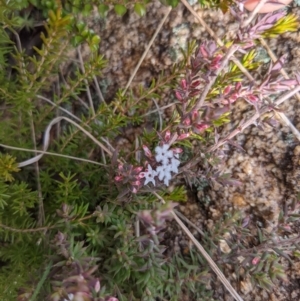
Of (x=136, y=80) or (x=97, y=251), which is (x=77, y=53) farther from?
(x=97, y=251)

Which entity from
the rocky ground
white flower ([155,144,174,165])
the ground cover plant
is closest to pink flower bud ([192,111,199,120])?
the ground cover plant

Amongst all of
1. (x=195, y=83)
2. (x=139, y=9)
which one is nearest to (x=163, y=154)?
(x=195, y=83)

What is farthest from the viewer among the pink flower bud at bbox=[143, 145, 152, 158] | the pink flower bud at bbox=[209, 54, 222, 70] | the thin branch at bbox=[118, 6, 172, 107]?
the thin branch at bbox=[118, 6, 172, 107]

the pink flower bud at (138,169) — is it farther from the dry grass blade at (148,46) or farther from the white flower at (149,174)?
the dry grass blade at (148,46)

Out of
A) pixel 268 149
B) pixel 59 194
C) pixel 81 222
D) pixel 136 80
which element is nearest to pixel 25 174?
pixel 59 194

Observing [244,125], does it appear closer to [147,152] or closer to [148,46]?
[147,152]

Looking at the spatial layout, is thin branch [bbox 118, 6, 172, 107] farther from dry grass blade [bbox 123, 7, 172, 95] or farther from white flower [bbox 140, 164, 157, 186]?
white flower [bbox 140, 164, 157, 186]
